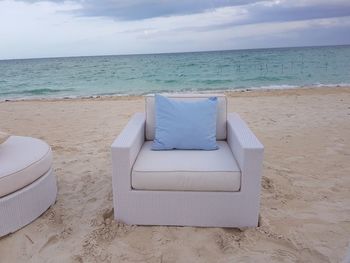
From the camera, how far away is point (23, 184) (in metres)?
1.94

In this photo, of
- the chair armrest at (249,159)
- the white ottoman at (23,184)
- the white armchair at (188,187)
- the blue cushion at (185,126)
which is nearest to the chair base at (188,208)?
the white armchair at (188,187)

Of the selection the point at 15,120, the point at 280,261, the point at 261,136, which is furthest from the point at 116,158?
the point at 15,120

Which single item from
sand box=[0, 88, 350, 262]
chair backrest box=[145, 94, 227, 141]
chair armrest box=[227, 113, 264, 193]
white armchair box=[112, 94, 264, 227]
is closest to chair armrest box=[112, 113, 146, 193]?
white armchair box=[112, 94, 264, 227]

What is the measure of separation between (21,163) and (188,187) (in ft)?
3.62

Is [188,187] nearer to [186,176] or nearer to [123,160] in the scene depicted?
[186,176]

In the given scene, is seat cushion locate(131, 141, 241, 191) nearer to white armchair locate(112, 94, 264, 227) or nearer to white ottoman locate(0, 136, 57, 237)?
white armchair locate(112, 94, 264, 227)

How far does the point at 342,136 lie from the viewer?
3896mm

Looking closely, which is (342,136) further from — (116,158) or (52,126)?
(52,126)

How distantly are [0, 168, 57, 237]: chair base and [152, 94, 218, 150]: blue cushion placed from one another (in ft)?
2.77

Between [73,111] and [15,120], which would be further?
[73,111]

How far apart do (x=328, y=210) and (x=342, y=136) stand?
81.8 inches

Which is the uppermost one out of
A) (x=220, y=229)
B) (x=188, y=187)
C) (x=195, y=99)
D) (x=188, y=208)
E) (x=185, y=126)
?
(x=195, y=99)

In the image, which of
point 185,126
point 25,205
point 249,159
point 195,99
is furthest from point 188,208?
point 25,205

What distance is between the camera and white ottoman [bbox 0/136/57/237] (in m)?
1.86
